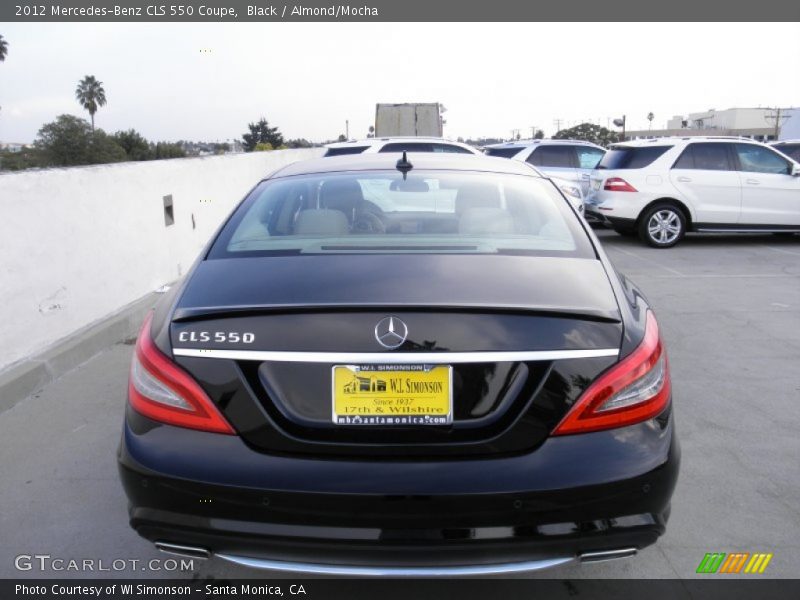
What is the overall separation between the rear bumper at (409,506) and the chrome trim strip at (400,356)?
0.26 meters

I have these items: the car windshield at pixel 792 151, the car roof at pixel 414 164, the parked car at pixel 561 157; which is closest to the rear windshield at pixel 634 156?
the parked car at pixel 561 157

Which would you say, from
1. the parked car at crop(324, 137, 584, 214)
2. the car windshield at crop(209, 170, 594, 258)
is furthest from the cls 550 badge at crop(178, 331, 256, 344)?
the parked car at crop(324, 137, 584, 214)

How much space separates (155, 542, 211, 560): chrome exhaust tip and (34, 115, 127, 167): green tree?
44698mm

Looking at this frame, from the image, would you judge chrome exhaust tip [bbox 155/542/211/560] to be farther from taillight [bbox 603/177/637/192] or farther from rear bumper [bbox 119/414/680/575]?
taillight [bbox 603/177/637/192]

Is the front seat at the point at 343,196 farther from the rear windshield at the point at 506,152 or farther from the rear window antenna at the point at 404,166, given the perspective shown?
the rear windshield at the point at 506,152

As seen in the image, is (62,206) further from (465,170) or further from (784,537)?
(784,537)

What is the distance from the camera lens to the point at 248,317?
Result: 231 cm

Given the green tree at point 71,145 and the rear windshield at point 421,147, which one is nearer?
the rear windshield at point 421,147

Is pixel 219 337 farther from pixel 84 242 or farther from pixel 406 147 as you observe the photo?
pixel 406 147

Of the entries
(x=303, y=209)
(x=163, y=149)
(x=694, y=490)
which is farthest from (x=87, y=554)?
(x=163, y=149)

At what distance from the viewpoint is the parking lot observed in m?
3.07

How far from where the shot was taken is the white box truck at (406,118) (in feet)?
80.7

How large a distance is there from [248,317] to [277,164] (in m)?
13.0

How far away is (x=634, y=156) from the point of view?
1252 centimetres
